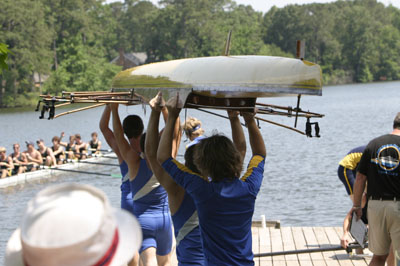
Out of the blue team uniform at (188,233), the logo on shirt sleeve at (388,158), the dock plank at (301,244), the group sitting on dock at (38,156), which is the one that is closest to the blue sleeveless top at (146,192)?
the blue team uniform at (188,233)

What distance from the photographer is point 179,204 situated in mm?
3957

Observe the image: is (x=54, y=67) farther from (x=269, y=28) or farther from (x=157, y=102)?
(x=157, y=102)

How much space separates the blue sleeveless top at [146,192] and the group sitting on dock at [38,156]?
15547 millimetres

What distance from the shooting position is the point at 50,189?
1.93 m

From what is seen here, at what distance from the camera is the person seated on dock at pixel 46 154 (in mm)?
22672

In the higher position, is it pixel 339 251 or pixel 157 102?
pixel 157 102

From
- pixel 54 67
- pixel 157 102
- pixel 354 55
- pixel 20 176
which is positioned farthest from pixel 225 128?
pixel 354 55

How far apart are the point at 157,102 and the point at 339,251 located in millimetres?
4798

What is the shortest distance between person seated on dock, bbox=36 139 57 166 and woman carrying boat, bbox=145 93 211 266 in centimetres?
1906

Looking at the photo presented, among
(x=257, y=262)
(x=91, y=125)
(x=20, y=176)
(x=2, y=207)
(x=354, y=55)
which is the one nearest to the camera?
(x=257, y=262)

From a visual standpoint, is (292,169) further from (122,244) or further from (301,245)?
(122,244)

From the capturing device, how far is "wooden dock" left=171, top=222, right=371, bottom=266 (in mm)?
7680

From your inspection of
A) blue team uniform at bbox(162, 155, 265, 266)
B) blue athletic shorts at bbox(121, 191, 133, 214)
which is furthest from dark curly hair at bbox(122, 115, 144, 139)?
blue team uniform at bbox(162, 155, 265, 266)

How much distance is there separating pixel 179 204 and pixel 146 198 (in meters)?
1.76
